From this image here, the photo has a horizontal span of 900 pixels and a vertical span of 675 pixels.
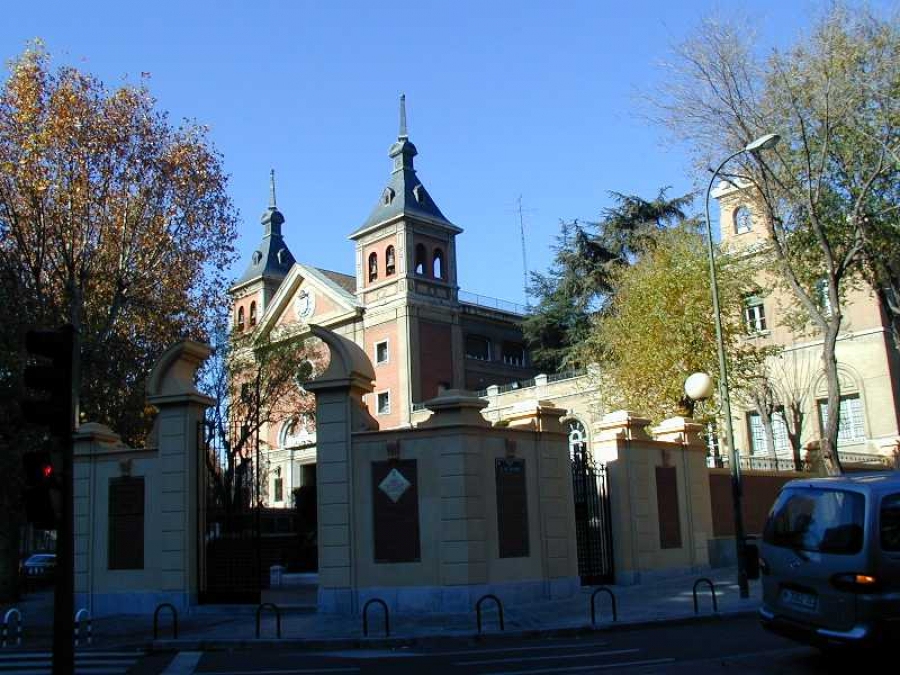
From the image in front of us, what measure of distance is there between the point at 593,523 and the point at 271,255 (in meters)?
53.9

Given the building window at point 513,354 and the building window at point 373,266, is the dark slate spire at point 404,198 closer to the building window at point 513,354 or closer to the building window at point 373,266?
the building window at point 373,266

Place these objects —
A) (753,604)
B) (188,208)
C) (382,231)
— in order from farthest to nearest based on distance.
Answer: (382,231) → (188,208) → (753,604)

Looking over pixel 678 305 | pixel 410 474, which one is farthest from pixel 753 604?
pixel 678 305

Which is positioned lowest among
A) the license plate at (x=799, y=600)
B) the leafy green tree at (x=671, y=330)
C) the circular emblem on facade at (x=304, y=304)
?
the license plate at (x=799, y=600)

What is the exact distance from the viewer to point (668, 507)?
19984mm

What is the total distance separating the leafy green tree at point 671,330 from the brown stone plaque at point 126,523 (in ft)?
54.5

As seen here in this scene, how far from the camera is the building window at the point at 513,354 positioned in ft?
194

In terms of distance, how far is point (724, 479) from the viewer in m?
22.6

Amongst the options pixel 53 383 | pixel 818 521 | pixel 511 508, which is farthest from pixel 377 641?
pixel 818 521

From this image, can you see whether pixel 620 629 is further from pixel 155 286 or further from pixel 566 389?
pixel 566 389

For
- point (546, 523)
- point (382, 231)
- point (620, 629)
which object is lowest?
point (620, 629)

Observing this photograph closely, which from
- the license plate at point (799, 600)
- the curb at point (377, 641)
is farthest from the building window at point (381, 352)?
the license plate at point (799, 600)

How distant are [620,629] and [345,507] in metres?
5.25

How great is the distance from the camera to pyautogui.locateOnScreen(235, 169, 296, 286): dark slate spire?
6831 cm
